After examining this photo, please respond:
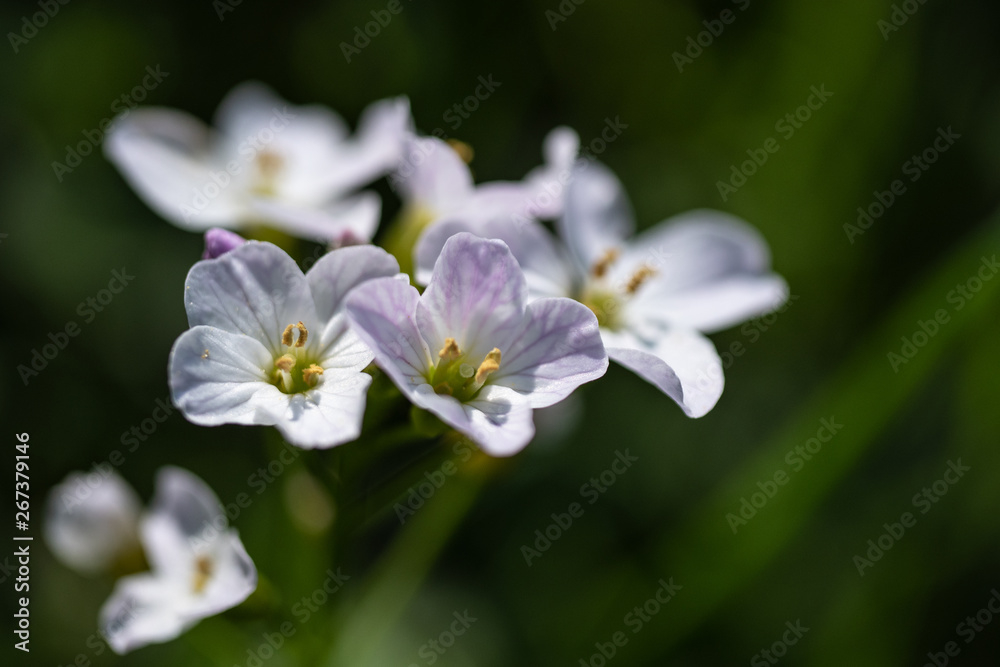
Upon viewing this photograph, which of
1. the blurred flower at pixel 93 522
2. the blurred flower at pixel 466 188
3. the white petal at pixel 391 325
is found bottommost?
the blurred flower at pixel 93 522

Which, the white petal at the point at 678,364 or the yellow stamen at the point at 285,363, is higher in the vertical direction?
the yellow stamen at the point at 285,363

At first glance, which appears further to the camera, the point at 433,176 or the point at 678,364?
the point at 433,176

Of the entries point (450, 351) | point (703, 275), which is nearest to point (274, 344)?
point (450, 351)

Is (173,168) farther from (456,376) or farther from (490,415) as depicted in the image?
(490,415)

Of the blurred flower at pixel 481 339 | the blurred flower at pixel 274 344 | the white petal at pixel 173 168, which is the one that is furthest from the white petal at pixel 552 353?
the white petal at pixel 173 168

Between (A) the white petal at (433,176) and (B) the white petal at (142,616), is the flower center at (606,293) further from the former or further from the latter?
(B) the white petal at (142,616)

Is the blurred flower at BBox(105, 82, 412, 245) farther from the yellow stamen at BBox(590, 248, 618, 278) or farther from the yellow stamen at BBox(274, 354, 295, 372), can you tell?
the yellow stamen at BBox(590, 248, 618, 278)

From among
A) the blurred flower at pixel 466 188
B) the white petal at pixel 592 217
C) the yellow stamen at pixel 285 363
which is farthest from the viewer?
the white petal at pixel 592 217
